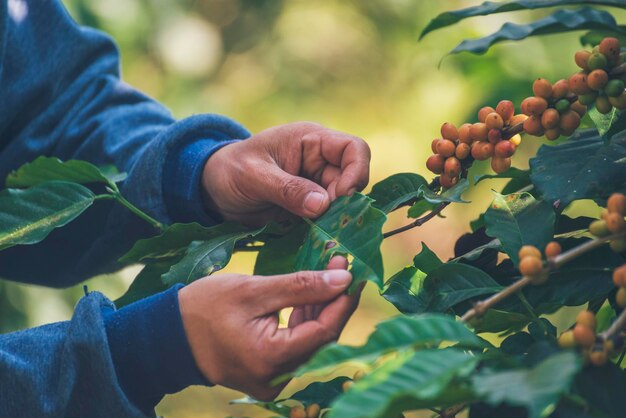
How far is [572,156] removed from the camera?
0.70 metres

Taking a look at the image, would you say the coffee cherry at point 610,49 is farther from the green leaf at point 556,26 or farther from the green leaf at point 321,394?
the green leaf at point 321,394

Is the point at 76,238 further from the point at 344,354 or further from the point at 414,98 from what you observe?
the point at 414,98

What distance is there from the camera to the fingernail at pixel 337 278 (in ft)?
2.09

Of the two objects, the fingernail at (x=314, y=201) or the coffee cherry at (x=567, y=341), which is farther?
the fingernail at (x=314, y=201)

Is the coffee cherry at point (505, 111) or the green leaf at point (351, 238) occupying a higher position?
the coffee cherry at point (505, 111)

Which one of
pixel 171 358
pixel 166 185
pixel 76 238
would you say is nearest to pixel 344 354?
pixel 171 358

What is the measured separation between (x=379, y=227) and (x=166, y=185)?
459 millimetres

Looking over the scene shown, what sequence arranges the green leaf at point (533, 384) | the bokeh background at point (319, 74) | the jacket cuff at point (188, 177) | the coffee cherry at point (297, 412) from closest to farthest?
the green leaf at point (533, 384) → the coffee cherry at point (297, 412) → the jacket cuff at point (188, 177) → the bokeh background at point (319, 74)

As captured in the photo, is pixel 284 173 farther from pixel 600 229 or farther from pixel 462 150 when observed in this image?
pixel 600 229

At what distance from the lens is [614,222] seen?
0.56 metres

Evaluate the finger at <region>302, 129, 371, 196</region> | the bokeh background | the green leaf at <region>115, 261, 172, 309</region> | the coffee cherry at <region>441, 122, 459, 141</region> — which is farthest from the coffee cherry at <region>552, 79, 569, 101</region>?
the bokeh background

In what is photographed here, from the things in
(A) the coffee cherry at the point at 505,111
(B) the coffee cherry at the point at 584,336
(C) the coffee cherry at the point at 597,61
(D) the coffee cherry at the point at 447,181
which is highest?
(C) the coffee cherry at the point at 597,61

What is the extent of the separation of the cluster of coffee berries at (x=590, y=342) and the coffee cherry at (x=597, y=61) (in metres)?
0.24

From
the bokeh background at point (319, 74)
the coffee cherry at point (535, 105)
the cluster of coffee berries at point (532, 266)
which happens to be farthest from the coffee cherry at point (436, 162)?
the bokeh background at point (319, 74)
